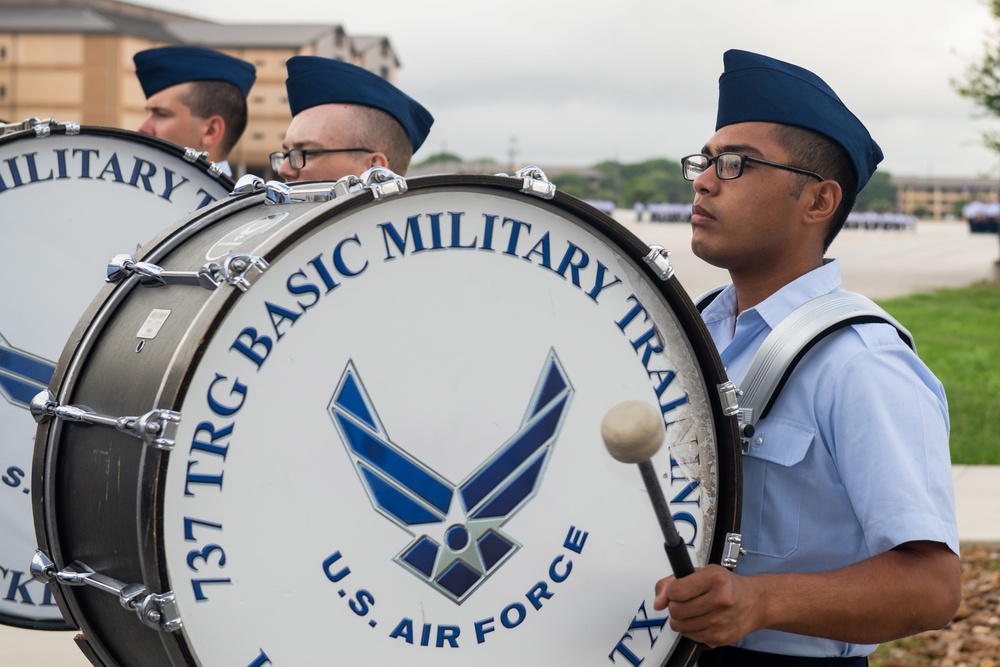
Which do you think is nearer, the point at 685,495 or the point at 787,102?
the point at 685,495

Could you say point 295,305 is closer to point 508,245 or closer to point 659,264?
point 508,245

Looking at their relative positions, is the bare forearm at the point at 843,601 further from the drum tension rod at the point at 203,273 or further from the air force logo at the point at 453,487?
the drum tension rod at the point at 203,273

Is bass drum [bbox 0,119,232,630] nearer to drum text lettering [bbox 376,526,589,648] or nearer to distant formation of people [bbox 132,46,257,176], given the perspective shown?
drum text lettering [bbox 376,526,589,648]

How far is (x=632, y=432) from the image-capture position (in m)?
1.45

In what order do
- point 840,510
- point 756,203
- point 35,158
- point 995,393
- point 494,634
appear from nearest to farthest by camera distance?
point 494,634 → point 840,510 → point 756,203 → point 35,158 → point 995,393

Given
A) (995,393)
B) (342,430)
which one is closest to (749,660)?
(342,430)

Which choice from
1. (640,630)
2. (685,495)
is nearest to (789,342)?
(685,495)

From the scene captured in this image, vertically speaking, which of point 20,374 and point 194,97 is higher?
point 194,97

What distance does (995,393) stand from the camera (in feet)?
29.2

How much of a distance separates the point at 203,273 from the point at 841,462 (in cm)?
98

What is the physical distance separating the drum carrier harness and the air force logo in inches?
12.7

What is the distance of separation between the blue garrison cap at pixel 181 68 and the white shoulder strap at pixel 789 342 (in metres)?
2.76

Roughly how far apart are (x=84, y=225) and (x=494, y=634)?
4.73 feet

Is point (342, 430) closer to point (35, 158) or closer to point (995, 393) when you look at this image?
point (35, 158)
